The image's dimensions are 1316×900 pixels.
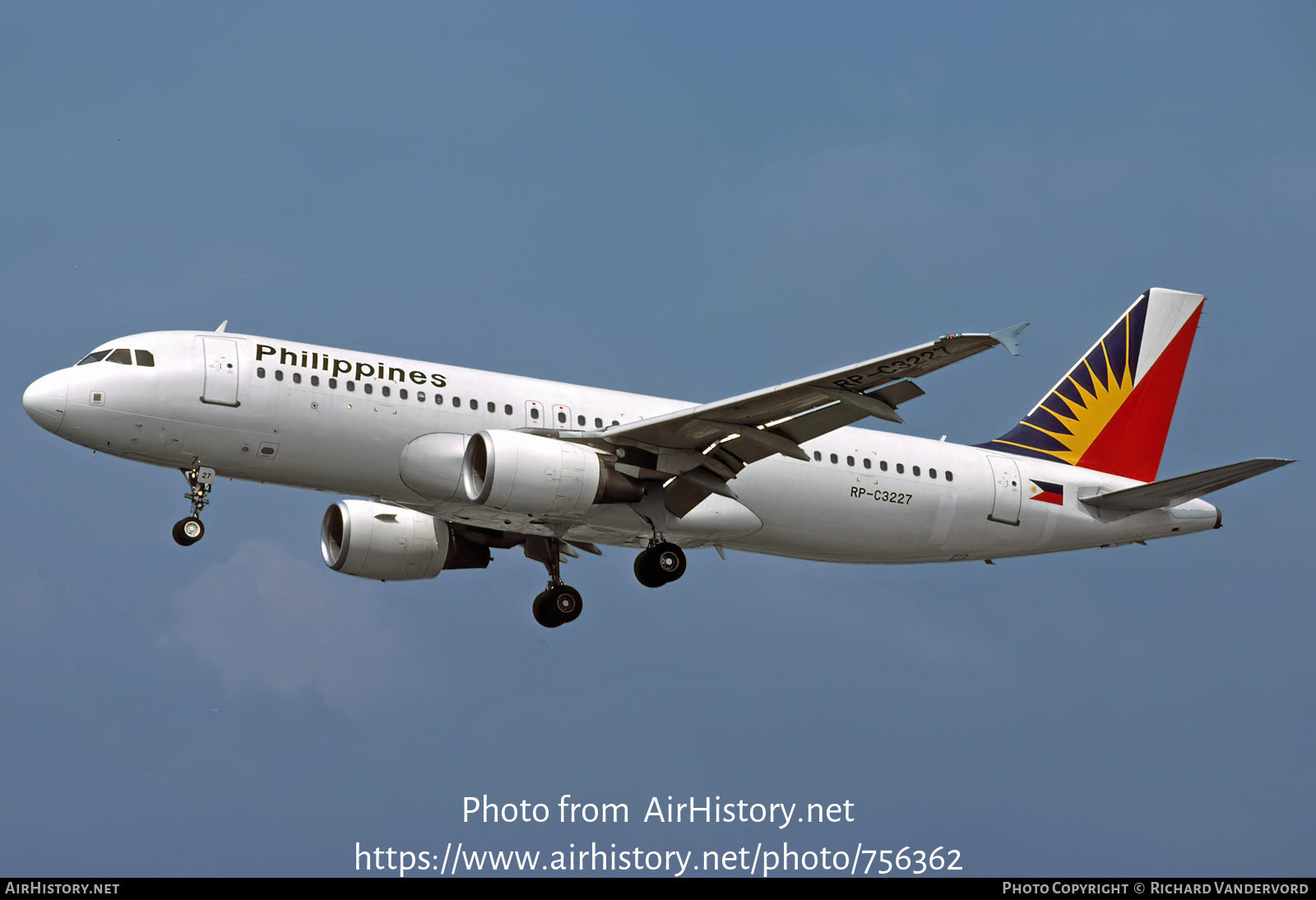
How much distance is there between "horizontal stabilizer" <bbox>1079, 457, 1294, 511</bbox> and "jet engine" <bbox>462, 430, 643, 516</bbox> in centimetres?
1275

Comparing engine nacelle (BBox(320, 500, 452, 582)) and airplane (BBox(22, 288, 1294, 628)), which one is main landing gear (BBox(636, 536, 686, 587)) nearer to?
airplane (BBox(22, 288, 1294, 628))

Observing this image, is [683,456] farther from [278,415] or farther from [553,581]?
[278,415]

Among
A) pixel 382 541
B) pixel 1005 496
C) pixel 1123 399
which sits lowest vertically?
pixel 382 541

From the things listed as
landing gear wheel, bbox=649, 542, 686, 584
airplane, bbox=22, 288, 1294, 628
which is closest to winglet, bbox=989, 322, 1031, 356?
airplane, bbox=22, 288, 1294, 628

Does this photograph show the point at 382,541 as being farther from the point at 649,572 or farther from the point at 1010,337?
the point at 1010,337

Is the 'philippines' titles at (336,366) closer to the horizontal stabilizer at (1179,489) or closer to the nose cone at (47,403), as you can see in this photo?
the nose cone at (47,403)

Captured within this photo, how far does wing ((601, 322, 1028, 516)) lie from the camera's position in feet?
90.7

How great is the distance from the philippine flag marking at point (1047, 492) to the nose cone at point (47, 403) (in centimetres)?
2097

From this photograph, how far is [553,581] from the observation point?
117 feet

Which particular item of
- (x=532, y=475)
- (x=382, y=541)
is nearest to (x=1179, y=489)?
(x=532, y=475)

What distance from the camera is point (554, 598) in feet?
117

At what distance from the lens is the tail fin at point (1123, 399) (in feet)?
127

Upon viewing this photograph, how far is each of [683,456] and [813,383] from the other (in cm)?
436

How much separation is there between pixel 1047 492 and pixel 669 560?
9810 millimetres
